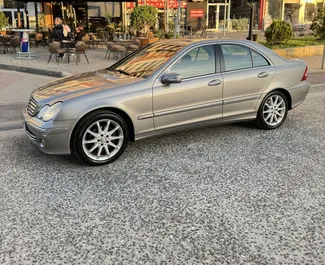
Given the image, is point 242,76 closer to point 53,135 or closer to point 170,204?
point 170,204

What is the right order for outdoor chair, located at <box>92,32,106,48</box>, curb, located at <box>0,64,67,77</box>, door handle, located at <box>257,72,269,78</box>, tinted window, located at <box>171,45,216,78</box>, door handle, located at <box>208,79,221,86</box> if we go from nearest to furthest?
tinted window, located at <box>171,45,216,78</box>, door handle, located at <box>208,79,221,86</box>, door handle, located at <box>257,72,269,78</box>, curb, located at <box>0,64,67,77</box>, outdoor chair, located at <box>92,32,106,48</box>

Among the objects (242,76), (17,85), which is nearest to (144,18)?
(17,85)

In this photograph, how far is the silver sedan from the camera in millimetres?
4379

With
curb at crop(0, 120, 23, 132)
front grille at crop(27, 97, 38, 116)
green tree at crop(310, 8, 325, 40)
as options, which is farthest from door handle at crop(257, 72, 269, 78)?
Result: green tree at crop(310, 8, 325, 40)

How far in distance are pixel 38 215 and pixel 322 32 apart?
659 inches

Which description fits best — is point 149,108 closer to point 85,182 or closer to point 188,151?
point 188,151

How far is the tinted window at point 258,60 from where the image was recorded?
566cm

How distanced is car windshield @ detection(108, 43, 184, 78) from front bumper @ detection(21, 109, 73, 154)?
1.29 meters

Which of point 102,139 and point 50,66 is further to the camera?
point 50,66

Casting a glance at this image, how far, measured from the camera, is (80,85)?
188 inches

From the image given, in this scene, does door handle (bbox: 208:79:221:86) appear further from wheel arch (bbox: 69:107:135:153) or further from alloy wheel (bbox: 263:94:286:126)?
wheel arch (bbox: 69:107:135:153)

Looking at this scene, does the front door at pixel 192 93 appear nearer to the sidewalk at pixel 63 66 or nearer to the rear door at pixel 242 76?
the rear door at pixel 242 76

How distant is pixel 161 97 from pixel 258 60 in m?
1.86

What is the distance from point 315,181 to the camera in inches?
162
